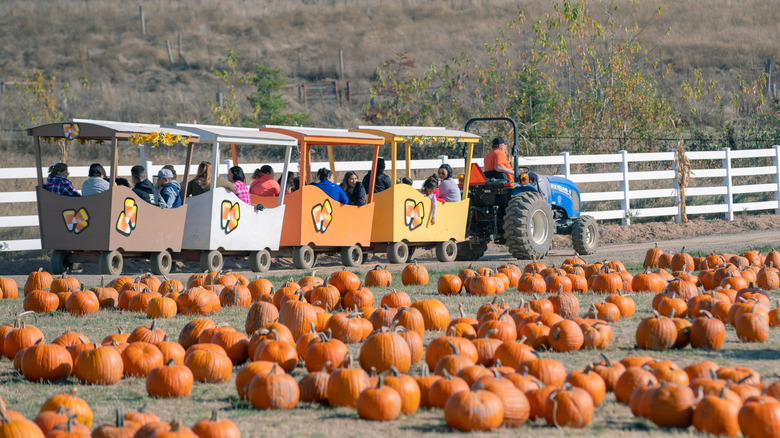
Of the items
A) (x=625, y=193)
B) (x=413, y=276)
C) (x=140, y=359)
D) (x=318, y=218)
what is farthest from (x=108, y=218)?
(x=625, y=193)

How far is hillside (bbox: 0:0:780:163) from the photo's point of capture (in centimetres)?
4694

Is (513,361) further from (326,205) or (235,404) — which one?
(326,205)

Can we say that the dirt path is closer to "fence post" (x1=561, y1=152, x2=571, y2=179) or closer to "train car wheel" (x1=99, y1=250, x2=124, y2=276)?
"train car wheel" (x1=99, y1=250, x2=124, y2=276)

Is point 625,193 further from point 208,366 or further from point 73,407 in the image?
point 73,407

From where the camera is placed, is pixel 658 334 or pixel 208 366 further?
pixel 658 334

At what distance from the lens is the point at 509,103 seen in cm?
2664

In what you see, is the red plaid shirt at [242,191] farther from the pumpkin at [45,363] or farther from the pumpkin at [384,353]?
the pumpkin at [384,353]

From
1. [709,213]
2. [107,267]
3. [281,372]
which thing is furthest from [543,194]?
[281,372]

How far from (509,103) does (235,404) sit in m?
22.4

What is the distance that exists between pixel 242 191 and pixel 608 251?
649 cm

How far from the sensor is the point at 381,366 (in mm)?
5613

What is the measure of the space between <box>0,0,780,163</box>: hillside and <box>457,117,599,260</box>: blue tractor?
22626 millimetres

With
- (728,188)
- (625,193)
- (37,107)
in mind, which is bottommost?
(625,193)

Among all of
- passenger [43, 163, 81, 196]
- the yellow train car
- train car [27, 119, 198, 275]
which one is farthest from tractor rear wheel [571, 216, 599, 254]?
passenger [43, 163, 81, 196]
